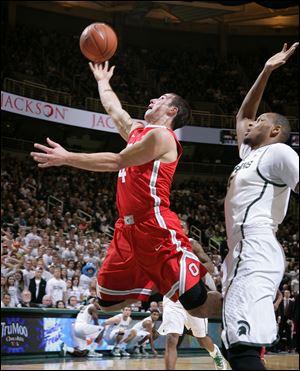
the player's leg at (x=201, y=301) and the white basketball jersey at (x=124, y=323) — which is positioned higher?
the player's leg at (x=201, y=301)

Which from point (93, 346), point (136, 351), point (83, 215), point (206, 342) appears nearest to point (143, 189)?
point (206, 342)

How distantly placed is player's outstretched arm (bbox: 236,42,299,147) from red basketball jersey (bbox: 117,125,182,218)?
0.54m

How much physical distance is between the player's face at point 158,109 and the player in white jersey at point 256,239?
103cm

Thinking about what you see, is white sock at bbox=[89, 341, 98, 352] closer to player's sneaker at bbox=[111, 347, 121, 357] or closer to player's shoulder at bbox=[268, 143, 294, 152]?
player's sneaker at bbox=[111, 347, 121, 357]

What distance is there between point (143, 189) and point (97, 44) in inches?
70.0

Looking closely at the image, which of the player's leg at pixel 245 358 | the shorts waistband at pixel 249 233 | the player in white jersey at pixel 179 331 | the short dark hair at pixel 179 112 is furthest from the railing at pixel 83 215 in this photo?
the player's leg at pixel 245 358

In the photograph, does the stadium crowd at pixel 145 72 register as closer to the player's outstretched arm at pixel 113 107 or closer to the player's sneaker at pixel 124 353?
the player's sneaker at pixel 124 353

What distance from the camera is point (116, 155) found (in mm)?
4738

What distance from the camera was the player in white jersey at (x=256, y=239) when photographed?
14.2 feet

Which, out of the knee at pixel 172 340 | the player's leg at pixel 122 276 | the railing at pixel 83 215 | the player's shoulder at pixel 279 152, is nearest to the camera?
the player's shoulder at pixel 279 152

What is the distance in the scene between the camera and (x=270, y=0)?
26516 mm

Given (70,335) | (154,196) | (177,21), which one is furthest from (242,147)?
(177,21)

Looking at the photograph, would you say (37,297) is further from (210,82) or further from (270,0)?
(210,82)

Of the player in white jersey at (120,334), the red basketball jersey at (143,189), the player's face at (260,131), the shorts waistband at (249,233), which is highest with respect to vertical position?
the player's face at (260,131)
